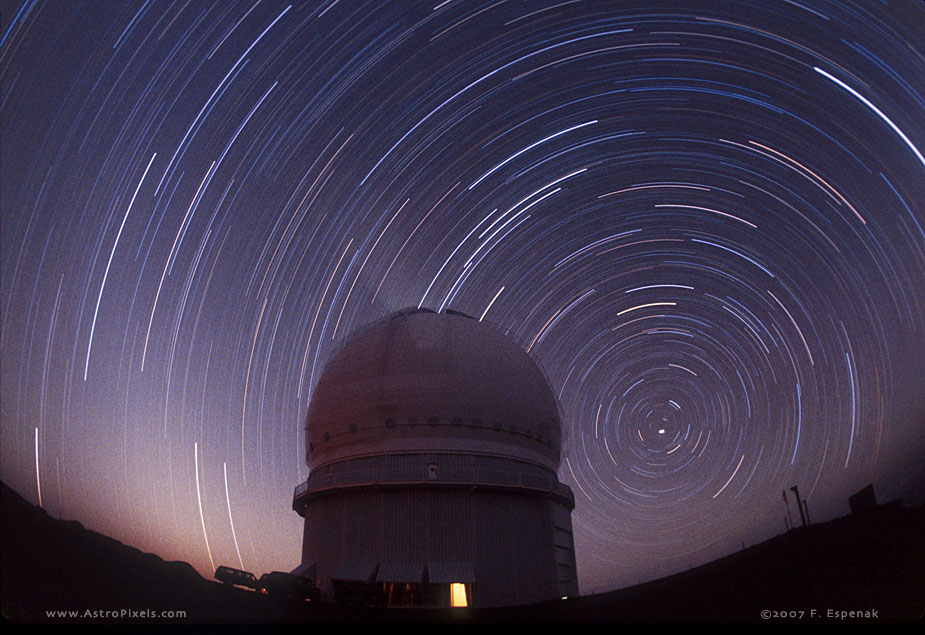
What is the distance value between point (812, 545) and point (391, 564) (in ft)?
39.1

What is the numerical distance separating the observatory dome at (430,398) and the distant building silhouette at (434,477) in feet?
0.15

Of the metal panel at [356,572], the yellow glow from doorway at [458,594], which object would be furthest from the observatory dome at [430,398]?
the yellow glow from doorway at [458,594]

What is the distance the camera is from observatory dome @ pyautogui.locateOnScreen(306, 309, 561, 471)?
1716 centimetres

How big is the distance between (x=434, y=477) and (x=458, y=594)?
A: 11.7ft

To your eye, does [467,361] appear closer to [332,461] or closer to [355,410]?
[355,410]

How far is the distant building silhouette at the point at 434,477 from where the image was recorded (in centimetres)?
1534

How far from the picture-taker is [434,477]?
1630 cm

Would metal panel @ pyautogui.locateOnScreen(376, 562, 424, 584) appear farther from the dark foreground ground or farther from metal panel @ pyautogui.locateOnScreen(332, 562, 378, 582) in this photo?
the dark foreground ground

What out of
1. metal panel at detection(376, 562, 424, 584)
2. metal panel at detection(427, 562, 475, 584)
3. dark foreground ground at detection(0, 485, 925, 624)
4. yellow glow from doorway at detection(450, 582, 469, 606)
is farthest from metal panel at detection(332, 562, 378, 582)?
dark foreground ground at detection(0, 485, 925, 624)

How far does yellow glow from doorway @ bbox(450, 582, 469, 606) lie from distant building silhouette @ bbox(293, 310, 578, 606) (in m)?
0.03

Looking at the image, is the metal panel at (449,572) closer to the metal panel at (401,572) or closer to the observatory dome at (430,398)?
the metal panel at (401,572)

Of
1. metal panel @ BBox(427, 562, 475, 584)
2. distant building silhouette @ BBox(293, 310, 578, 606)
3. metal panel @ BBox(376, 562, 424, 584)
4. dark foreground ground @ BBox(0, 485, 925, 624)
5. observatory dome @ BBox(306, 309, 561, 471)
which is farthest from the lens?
observatory dome @ BBox(306, 309, 561, 471)

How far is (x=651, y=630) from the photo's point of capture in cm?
356

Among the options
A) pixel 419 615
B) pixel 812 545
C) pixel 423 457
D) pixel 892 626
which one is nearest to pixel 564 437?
pixel 423 457
